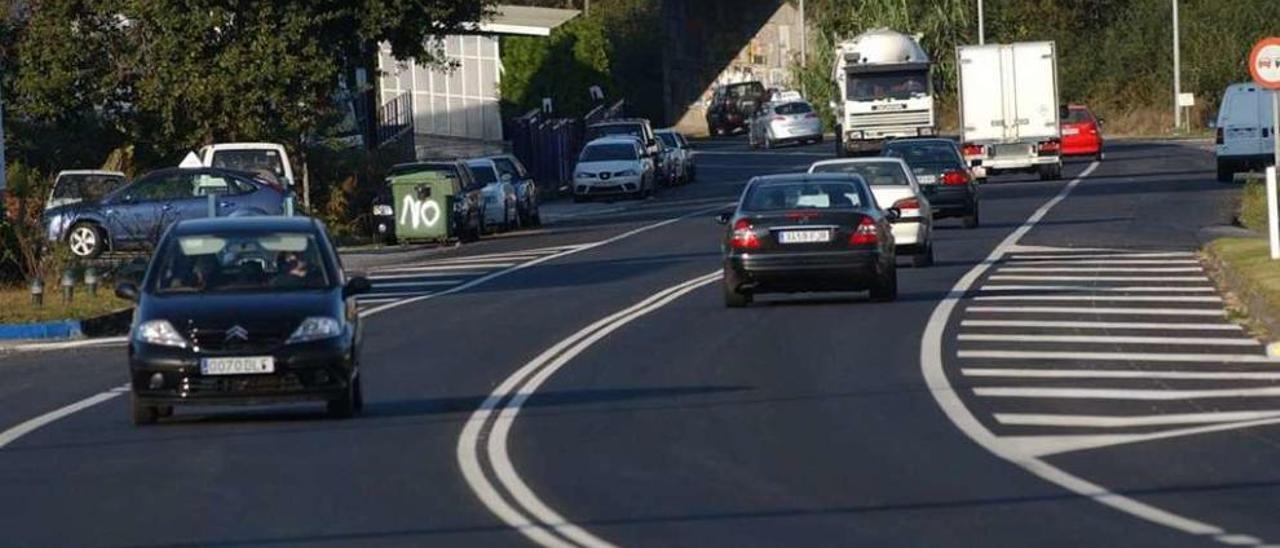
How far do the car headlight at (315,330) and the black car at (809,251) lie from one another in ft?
30.7

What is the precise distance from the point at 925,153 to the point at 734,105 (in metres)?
58.7

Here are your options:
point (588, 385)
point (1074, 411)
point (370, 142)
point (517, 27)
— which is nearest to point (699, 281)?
point (588, 385)

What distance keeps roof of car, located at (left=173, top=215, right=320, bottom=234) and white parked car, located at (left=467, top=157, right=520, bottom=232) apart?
28139 millimetres

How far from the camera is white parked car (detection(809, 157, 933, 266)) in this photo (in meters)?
31.5

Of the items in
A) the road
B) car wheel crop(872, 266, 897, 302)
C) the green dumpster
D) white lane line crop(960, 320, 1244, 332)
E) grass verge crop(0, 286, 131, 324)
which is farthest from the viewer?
the green dumpster

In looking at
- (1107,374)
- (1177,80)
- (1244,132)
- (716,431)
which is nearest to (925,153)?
(1244,132)

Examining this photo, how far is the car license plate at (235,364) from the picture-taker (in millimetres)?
16781

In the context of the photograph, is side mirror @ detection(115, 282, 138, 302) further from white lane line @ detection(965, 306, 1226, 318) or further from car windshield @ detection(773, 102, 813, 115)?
car windshield @ detection(773, 102, 813, 115)

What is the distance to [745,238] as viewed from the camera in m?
26.0

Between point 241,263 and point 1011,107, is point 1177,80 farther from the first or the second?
point 241,263

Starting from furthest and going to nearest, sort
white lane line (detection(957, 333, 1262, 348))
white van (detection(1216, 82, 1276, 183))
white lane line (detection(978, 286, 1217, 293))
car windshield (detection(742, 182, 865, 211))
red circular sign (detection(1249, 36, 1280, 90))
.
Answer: white van (detection(1216, 82, 1276, 183)), red circular sign (detection(1249, 36, 1280, 90)), white lane line (detection(978, 286, 1217, 293)), car windshield (detection(742, 182, 865, 211)), white lane line (detection(957, 333, 1262, 348))

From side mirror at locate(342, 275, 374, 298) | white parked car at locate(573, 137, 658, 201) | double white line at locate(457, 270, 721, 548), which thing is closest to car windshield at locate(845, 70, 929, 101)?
white parked car at locate(573, 137, 658, 201)

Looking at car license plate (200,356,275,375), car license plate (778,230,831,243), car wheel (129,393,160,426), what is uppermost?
car license plate (778,230,831,243)

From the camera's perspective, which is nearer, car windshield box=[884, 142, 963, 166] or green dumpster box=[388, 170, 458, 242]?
car windshield box=[884, 142, 963, 166]
